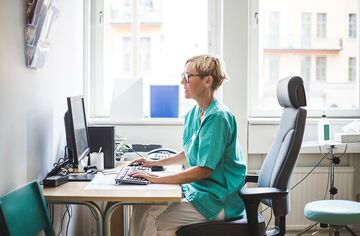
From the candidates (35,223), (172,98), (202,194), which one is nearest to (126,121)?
(172,98)

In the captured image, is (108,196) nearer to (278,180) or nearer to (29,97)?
(29,97)

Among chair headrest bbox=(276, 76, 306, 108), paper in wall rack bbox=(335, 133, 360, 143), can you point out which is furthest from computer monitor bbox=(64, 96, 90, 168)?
paper in wall rack bbox=(335, 133, 360, 143)

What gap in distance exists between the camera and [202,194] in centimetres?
223

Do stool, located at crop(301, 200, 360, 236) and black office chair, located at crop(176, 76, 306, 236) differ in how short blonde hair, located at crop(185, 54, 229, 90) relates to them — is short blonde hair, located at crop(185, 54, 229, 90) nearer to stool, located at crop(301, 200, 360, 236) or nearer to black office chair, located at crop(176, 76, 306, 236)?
black office chair, located at crop(176, 76, 306, 236)

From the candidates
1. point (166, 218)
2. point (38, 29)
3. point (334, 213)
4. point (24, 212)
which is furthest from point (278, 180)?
point (38, 29)

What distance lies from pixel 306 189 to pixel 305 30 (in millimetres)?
1229

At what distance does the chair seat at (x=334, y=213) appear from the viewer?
2.76 meters

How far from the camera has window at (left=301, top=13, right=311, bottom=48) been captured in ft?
12.0

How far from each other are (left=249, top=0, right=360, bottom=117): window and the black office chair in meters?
1.19

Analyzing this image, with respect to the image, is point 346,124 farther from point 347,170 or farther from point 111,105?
point 111,105

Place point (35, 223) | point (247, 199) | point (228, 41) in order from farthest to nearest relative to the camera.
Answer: point (228, 41), point (247, 199), point (35, 223)

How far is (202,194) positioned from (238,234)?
248mm

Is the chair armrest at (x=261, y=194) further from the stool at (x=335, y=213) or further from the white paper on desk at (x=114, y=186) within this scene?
the stool at (x=335, y=213)

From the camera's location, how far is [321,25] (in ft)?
12.1
